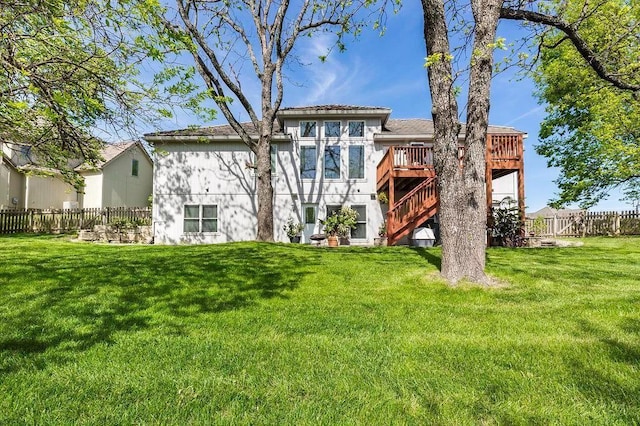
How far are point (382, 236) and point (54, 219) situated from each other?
59.5ft

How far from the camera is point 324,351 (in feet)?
10.1

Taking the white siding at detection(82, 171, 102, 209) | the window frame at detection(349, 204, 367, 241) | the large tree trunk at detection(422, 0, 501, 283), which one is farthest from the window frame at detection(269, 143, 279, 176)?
the white siding at detection(82, 171, 102, 209)

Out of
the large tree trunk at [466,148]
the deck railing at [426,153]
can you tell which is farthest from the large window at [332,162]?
the large tree trunk at [466,148]

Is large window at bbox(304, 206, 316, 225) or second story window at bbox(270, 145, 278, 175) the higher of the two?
second story window at bbox(270, 145, 278, 175)

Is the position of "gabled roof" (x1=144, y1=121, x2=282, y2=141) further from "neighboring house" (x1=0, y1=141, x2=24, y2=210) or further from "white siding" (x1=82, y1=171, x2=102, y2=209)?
"neighboring house" (x1=0, y1=141, x2=24, y2=210)

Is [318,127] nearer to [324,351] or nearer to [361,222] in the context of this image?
[361,222]

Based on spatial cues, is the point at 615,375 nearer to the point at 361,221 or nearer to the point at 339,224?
the point at 339,224

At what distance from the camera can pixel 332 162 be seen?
15.9 meters

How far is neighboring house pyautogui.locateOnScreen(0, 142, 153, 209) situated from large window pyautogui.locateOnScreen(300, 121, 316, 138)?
10289 millimetres

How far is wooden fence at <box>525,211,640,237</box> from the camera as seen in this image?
1841 cm

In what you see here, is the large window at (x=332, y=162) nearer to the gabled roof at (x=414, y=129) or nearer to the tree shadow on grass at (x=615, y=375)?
the gabled roof at (x=414, y=129)

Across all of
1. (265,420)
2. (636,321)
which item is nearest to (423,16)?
(636,321)

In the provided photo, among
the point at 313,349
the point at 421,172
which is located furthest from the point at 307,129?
the point at 313,349

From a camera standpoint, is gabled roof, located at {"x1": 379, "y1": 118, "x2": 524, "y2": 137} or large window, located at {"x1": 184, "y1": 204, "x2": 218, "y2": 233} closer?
gabled roof, located at {"x1": 379, "y1": 118, "x2": 524, "y2": 137}
